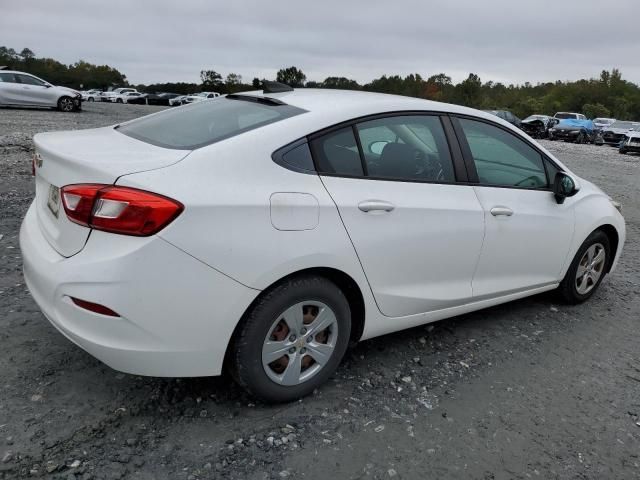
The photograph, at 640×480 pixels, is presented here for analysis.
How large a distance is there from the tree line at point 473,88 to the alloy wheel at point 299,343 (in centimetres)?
6524

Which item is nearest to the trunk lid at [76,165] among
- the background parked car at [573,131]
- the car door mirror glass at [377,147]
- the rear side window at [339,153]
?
the rear side window at [339,153]

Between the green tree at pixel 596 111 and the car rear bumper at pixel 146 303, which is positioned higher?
the green tree at pixel 596 111

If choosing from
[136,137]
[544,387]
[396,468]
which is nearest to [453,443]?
[396,468]

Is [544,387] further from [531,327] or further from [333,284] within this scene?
[333,284]

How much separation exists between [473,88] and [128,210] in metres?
74.2

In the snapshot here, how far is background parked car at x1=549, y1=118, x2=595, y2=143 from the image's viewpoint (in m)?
32.0

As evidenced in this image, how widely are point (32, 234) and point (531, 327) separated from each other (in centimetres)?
332

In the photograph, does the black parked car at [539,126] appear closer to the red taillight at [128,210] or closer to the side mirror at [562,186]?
the side mirror at [562,186]

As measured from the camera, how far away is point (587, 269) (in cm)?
442

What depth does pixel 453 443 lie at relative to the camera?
103 inches

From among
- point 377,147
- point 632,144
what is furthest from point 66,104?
point 632,144

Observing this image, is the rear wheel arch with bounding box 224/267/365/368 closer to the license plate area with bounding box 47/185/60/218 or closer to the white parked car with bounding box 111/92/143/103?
the license plate area with bounding box 47/185/60/218

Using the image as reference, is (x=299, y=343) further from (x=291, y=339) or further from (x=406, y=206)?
(x=406, y=206)

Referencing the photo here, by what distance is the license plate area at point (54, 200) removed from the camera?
2.56m
